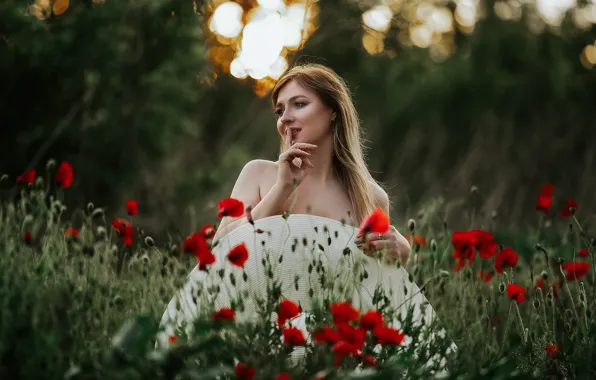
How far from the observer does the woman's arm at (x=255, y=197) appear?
121 inches

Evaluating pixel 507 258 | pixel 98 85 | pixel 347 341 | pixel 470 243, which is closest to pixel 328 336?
pixel 347 341

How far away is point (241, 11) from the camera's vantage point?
9.52 m

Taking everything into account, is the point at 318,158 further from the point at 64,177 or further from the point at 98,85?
the point at 98,85

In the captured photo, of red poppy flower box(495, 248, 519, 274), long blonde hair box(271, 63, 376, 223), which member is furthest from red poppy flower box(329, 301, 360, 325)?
long blonde hair box(271, 63, 376, 223)

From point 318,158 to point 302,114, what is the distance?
23 cm

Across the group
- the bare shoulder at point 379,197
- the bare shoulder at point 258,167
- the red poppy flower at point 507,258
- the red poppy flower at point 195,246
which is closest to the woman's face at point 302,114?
the bare shoulder at point 258,167

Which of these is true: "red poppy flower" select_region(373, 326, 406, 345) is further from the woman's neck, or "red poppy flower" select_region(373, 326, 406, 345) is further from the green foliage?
the green foliage

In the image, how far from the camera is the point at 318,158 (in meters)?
3.43

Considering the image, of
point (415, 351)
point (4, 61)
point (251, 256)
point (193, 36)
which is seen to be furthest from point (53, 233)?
point (193, 36)

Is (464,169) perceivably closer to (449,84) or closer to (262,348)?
(449,84)

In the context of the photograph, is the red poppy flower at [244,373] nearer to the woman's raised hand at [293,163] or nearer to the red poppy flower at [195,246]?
the red poppy flower at [195,246]

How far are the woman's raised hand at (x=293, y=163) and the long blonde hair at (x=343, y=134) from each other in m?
0.38

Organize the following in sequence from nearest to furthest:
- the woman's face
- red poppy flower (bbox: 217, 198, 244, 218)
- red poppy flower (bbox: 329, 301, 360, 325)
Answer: red poppy flower (bbox: 329, 301, 360, 325) → red poppy flower (bbox: 217, 198, 244, 218) → the woman's face

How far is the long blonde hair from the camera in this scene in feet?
11.2
